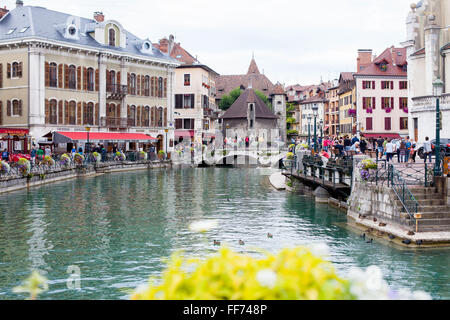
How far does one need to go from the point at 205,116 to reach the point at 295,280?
252ft

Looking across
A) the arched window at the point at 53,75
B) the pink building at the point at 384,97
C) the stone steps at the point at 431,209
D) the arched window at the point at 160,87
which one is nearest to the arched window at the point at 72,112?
the arched window at the point at 53,75

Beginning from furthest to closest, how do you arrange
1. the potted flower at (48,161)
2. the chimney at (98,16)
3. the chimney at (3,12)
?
the chimney at (98,16)
the chimney at (3,12)
the potted flower at (48,161)

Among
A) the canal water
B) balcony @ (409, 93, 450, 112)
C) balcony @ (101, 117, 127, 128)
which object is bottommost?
the canal water

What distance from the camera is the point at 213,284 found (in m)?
2.30

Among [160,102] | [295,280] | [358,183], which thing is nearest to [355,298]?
[295,280]

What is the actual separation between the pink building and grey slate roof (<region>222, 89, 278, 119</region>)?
33997 mm

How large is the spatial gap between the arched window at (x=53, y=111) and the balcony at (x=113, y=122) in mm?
5483

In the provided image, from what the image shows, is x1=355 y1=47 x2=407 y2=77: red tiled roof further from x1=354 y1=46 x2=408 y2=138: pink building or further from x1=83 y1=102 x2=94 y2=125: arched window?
x1=83 y1=102 x2=94 y2=125: arched window

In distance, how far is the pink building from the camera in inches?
2643

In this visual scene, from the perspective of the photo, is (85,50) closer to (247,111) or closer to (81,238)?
(81,238)

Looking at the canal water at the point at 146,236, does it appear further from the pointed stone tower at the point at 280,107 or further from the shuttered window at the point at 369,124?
the pointed stone tower at the point at 280,107

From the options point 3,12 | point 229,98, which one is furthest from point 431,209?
point 229,98

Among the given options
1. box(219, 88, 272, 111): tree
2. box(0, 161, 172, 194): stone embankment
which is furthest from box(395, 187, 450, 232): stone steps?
box(219, 88, 272, 111): tree

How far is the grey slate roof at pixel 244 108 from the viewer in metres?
99.2
